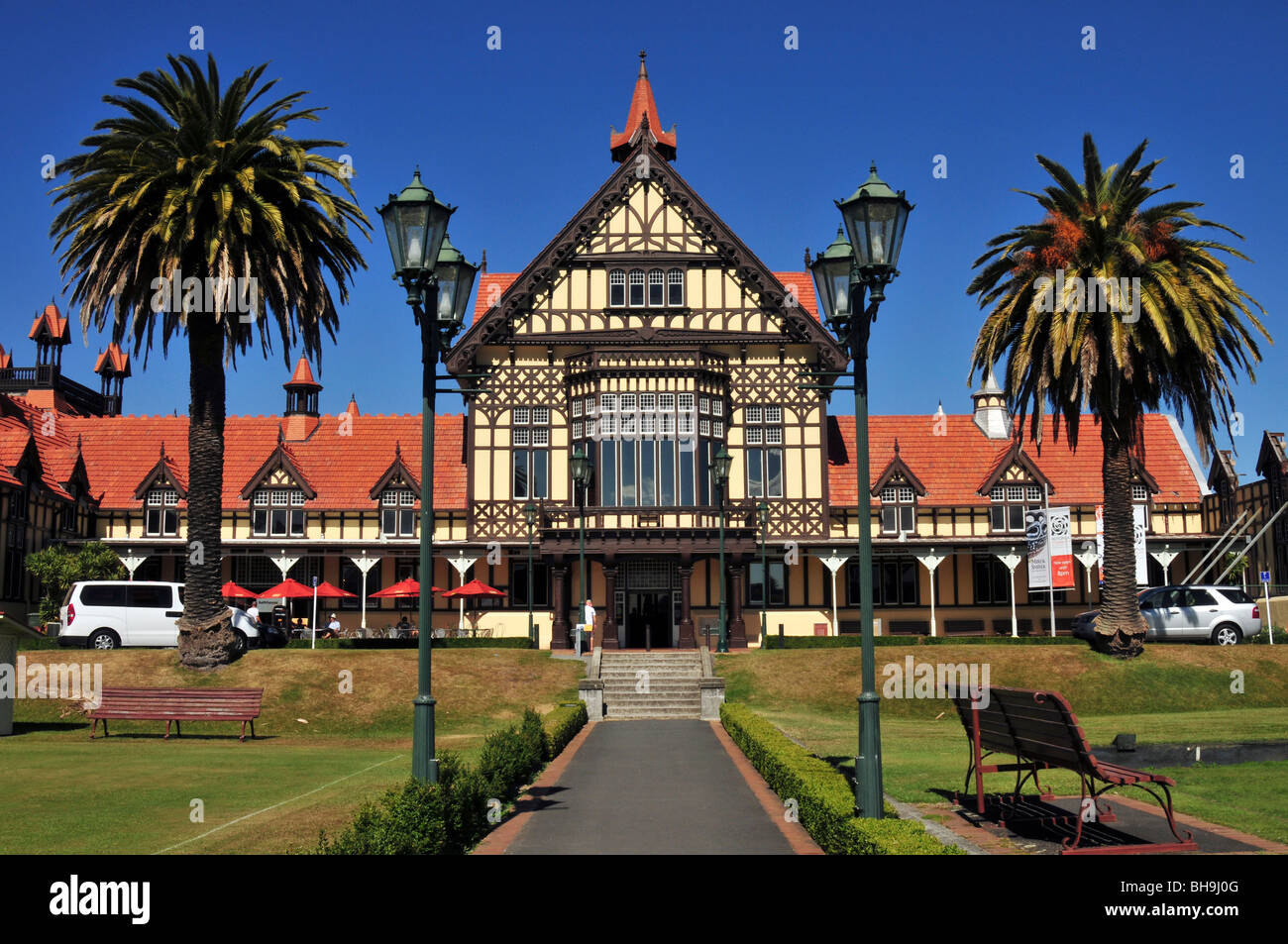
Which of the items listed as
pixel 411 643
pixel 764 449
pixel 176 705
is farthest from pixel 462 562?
Result: pixel 176 705

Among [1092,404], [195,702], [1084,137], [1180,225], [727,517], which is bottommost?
[195,702]

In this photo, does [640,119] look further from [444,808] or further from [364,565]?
[444,808]

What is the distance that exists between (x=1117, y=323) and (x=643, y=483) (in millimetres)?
18016

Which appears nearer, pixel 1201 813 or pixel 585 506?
pixel 1201 813

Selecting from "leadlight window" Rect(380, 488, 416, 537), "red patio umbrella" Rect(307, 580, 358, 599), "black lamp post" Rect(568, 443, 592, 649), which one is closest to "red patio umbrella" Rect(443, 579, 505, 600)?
"black lamp post" Rect(568, 443, 592, 649)

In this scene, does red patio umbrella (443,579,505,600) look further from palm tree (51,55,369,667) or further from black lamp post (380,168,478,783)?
black lamp post (380,168,478,783)

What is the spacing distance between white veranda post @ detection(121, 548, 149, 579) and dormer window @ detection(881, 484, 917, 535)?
3059 centimetres

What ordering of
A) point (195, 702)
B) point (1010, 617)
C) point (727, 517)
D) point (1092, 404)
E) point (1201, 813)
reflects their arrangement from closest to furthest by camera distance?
1. point (1201, 813)
2. point (195, 702)
3. point (1092, 404)
4. point (727, 517)
5. point (1010, 617)

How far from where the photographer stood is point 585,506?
42.1 m

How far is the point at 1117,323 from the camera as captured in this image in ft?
101
